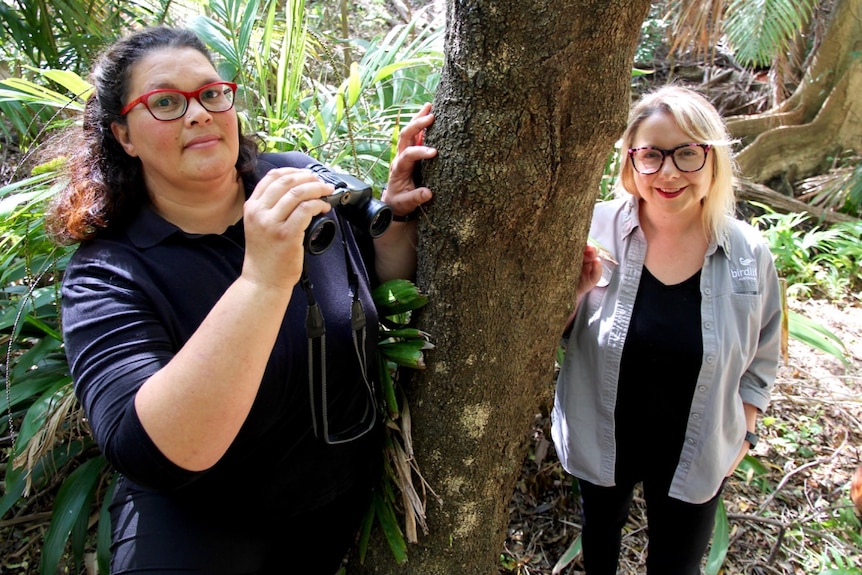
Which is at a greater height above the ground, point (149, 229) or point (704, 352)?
point (149, 229)

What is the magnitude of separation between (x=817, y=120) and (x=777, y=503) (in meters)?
4.45

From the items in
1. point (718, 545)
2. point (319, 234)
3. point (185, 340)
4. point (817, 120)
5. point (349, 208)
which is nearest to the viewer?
point (319, 234)

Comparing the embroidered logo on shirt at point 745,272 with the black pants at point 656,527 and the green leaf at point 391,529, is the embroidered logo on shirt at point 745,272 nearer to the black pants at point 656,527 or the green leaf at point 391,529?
the black pants at point 656,527

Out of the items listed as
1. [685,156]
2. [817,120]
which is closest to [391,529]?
[685,156]

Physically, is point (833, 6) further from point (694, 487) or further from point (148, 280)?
point (148, 280)

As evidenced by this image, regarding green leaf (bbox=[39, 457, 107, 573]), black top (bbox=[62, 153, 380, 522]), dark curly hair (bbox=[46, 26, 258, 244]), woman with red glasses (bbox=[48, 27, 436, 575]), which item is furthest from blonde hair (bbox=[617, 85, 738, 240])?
green leaf (bbox=[39, 457, 107, 573])

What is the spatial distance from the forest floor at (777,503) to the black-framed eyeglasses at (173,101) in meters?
1.93

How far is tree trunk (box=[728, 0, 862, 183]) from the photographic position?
5.50 meters

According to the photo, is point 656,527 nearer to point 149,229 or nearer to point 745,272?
point 745,272

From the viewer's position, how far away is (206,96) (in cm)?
134

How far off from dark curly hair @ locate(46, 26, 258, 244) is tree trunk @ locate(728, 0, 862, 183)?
213 inches

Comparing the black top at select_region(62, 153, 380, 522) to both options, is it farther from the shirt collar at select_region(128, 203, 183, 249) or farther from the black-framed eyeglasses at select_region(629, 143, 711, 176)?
the black-framed eyeglasses at select_region(629, 143, 711, 176)

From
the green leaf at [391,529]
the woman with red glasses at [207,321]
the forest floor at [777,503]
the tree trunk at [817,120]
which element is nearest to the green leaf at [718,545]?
the forest floor at [777,503]

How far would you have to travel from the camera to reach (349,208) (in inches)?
52.9
